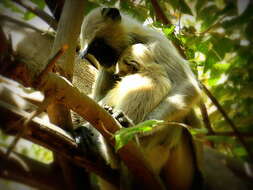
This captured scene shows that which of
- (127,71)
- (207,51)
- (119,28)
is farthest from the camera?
(119,28)

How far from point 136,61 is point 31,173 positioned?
160cm

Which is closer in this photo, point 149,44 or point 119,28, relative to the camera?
point 149,44

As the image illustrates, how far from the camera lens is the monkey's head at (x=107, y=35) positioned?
398cm

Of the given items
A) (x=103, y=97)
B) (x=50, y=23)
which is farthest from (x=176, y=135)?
(x=50, y=23)

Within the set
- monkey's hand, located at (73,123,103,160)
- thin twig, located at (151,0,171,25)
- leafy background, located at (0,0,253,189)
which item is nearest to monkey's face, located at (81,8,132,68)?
leafy background, located at (0,0,253,189)

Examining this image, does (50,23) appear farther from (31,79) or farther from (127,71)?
(31,79)

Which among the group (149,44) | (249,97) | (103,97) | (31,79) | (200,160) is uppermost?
(31,79)

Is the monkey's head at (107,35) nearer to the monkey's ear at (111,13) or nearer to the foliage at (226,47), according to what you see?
the monkey's ear at (111,13)

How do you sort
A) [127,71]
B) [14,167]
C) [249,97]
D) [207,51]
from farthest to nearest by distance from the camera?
[127,71] → [207,51] → [249,97] → [14,167]

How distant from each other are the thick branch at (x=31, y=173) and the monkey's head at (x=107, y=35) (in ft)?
5.23

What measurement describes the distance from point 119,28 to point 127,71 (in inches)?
29.6

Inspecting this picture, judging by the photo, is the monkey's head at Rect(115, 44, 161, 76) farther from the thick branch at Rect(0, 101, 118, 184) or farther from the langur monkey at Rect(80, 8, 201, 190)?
the thick branch at Rect(0, 101, 118, 184)

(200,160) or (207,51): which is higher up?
(207,51)

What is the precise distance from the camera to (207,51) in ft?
11.0
